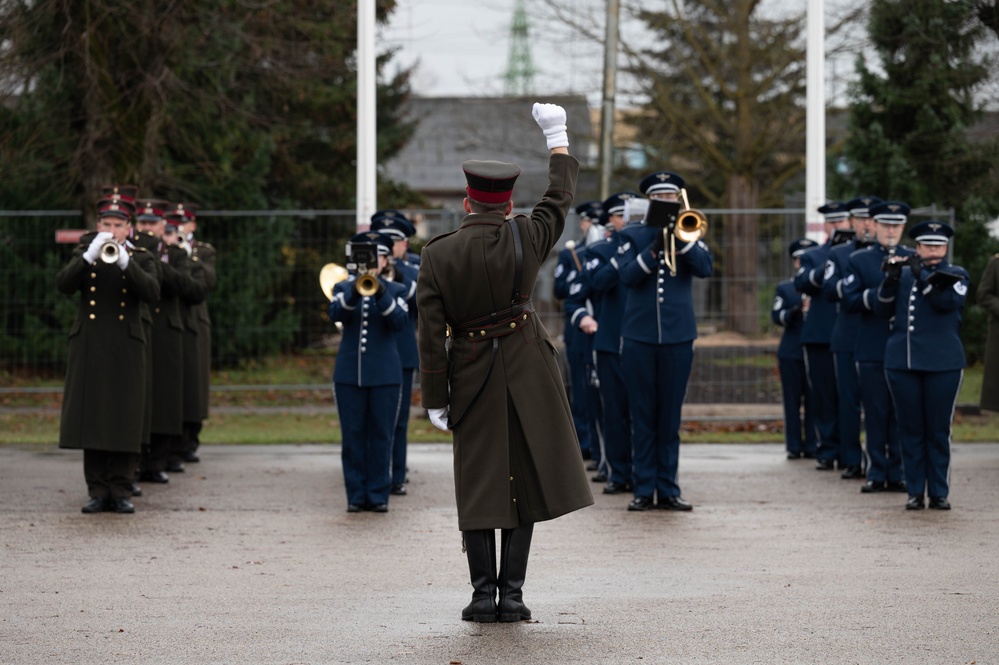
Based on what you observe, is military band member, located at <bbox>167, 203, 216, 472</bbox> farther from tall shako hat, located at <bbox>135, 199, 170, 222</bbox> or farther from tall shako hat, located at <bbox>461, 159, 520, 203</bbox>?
tall shako hat, located at <bbox>461, 159, 520, 203</bbox>

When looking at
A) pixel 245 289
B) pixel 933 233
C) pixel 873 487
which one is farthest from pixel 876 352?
pixel 245 289

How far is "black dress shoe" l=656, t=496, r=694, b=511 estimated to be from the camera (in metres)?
10.4

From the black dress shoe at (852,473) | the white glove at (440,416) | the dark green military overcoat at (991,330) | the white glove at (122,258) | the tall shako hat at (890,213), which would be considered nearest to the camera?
the white glove at (440,416)

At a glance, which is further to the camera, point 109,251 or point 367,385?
point 367,385

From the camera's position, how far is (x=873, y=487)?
11477 mm

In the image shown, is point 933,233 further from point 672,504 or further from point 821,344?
point 821,344

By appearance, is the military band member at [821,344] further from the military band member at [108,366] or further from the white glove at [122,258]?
the white glove at [122,258]

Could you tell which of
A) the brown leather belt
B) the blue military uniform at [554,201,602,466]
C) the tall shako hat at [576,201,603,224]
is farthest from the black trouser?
the tall shako hat at [576,201,603,224]

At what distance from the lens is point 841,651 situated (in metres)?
6.03

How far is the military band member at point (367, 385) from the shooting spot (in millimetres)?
10422

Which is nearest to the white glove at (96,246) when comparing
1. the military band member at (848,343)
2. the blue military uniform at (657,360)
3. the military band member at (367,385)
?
the military band member at (367,385)

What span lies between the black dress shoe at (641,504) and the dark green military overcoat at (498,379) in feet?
12.1

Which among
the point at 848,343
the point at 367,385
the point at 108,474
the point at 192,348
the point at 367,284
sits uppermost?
the point at 367,284

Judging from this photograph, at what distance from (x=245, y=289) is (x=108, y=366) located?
809cm
